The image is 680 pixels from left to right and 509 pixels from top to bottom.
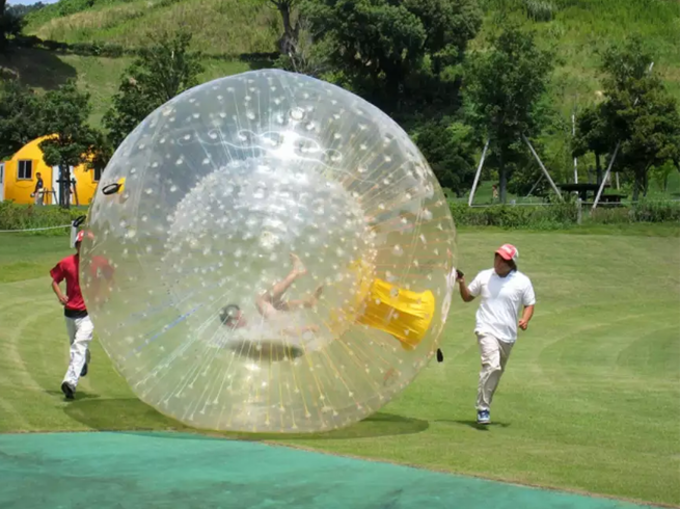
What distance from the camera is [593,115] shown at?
46344 millimetres

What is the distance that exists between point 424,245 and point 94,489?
304cm

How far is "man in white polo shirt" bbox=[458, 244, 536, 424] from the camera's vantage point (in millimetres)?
9578

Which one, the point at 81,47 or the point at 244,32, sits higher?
the point at 244,32

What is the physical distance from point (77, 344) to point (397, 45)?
2548 inches

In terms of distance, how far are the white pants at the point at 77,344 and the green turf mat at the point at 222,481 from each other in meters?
2.11

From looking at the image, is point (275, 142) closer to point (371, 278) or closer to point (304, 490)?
point (371, 278)

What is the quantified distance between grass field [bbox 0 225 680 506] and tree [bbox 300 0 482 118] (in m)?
47.8

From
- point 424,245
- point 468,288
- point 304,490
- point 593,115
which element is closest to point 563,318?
point 468,288

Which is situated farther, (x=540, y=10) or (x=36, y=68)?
(x=540, y=10)

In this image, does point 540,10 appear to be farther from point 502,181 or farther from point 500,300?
point 500,300

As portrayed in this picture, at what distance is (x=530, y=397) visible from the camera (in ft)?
40.4

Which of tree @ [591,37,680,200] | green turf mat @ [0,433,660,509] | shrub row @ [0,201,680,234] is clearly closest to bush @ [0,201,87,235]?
shrub row @ [0,201,680,234]

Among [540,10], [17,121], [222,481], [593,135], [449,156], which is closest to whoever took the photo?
[222,481]

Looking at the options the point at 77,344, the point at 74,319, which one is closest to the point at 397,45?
the point at 74,319
